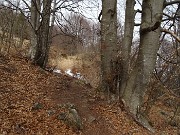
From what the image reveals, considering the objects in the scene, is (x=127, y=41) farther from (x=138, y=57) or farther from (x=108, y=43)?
(x=138, y=57)

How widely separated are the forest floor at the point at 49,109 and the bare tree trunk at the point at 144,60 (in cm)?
36

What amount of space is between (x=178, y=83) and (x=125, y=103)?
8.13m

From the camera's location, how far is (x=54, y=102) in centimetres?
772

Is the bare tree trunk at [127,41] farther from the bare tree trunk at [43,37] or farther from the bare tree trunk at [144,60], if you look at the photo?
the bare tree trunk at [43,37]

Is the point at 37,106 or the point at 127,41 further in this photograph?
the point at 127,41

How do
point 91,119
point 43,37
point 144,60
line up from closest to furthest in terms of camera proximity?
point 91,119, point 144,60, point 43,37

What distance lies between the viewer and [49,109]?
731 cm

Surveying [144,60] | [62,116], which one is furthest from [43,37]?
[62,116]

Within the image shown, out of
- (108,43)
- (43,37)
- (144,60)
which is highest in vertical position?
(43,37)

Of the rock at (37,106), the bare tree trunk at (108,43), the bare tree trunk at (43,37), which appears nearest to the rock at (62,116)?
the rock at (37,106)

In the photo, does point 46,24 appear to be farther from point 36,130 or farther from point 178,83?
point 178,83

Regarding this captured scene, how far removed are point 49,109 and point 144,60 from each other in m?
2.89

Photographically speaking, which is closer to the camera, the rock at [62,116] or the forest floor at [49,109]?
the forest floor at [49,109]

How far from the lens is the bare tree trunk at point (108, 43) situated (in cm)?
867
